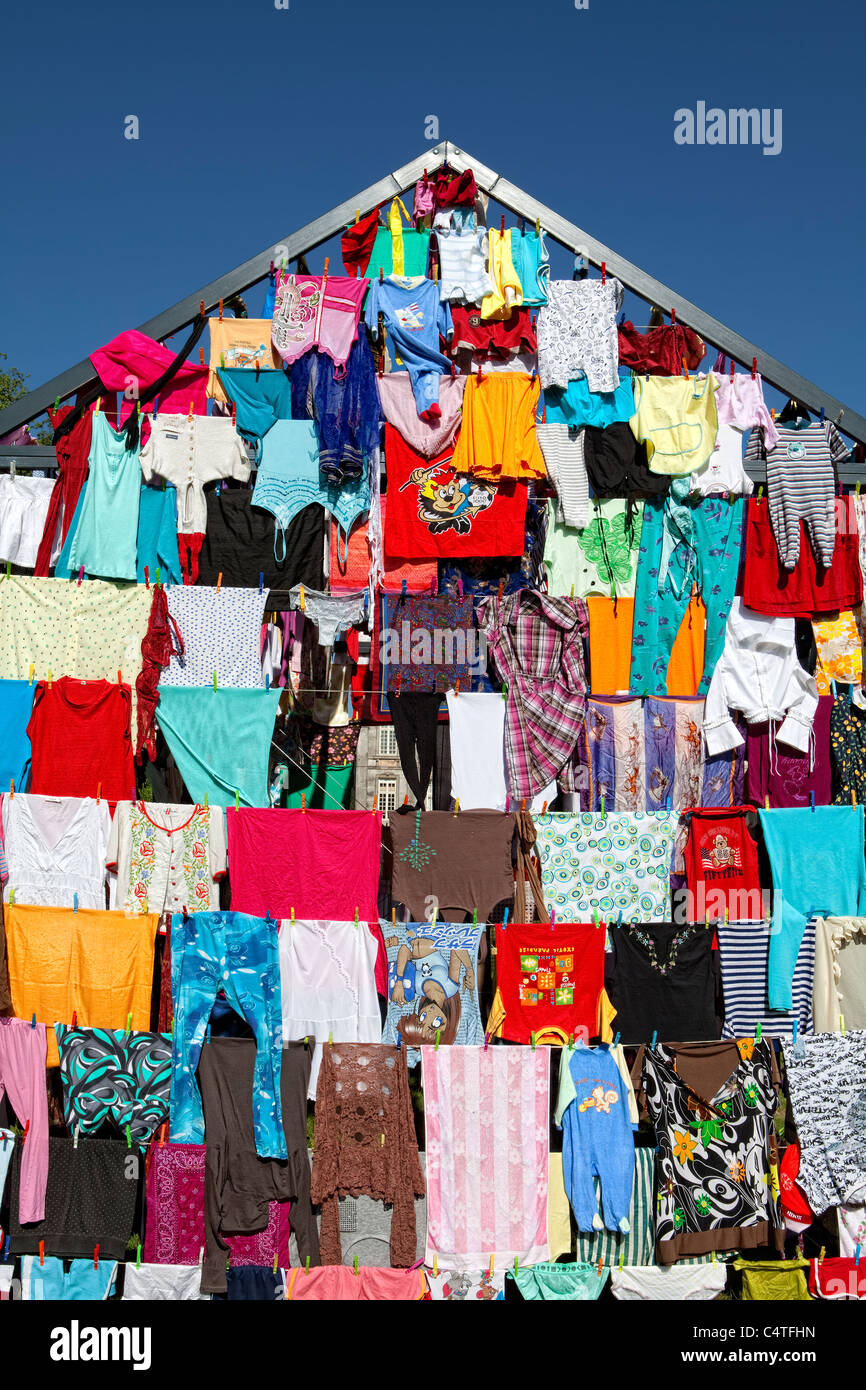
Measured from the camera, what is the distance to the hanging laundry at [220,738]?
26.1 ft

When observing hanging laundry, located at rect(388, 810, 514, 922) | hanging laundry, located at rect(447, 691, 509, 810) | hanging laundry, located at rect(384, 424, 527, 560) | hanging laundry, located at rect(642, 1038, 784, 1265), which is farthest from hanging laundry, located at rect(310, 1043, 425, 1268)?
hanging laundry, located at rect(384, 424, 527, 560)

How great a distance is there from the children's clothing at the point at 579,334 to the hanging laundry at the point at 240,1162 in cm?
562

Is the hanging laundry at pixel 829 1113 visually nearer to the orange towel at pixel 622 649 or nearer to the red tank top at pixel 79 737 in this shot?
the orange towel at pixel 622 649

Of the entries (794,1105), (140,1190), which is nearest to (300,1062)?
(140,1190)

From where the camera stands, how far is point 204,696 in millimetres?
7941

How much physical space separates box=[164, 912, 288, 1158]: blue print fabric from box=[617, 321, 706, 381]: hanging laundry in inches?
207

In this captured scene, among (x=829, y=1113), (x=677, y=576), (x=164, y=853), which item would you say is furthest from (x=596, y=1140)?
(x=677, y=576)

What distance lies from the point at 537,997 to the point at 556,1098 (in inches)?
31.1

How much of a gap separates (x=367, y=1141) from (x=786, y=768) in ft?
13.8

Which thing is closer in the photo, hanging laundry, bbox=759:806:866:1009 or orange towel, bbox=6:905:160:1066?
orange towel, bbox=6:905:160:1066

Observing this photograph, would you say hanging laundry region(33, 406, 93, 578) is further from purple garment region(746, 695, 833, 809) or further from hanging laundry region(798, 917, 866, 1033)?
hanging laundry region(798, 917, 866, 1033)

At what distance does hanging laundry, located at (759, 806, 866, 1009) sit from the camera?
800cm

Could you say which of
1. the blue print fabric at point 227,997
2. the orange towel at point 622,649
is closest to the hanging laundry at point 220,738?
the blue print fabric at point 227,997

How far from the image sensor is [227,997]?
7.59 meters
